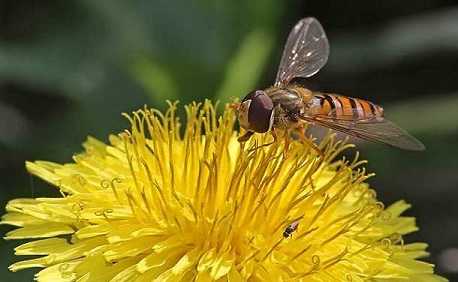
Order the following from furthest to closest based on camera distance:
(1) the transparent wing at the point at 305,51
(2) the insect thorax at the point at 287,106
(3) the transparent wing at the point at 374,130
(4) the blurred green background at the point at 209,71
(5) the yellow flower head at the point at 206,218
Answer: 1. (4) the blurred green background at the point at 209,71
2. (1) the transparent wing at the point at 305,51
3. (2) the insect thorax at the point at 287,106
4. (3) the transparent wing at the point at 374,130
5. (5) the yellow flower head at the point at 206,218

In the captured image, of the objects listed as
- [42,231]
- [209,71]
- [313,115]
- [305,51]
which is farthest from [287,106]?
[209,71]

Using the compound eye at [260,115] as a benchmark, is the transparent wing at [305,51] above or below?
above

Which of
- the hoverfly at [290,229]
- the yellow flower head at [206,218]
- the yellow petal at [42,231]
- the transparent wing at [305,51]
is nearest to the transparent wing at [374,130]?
the yellow flower head at [206,218]

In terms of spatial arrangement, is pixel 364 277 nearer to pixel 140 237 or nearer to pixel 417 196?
pixel 140 237

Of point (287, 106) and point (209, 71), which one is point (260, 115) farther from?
point (209, 71)

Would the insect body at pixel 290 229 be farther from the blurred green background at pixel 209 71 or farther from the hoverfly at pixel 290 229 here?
the blurred green background at pixel 209 71

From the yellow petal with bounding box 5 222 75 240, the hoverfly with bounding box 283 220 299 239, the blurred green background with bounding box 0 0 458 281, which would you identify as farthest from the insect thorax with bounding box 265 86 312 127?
the blurred green background with bounding box 0 0 458 281
